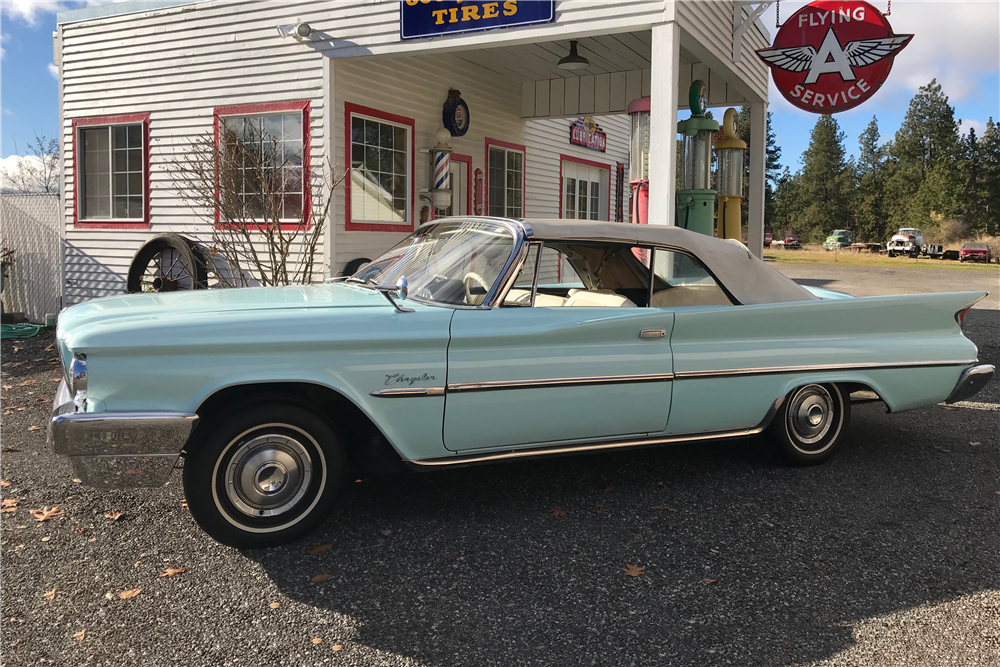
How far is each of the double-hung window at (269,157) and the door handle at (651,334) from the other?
665cm

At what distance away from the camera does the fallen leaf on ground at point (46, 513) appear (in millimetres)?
3908

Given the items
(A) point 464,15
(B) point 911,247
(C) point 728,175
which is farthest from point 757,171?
(B) point 911,247

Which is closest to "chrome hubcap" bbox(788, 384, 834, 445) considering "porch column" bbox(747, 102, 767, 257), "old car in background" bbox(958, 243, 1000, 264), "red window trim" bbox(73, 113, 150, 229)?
"porch column" bbox(747, 102, 767, 257)

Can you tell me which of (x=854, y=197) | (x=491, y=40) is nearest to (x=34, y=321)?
(x=491, y=40)

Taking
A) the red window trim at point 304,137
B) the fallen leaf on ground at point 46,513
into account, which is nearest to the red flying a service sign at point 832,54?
the red window trim at point 304,137

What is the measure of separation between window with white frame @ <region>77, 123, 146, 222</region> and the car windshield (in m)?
8.07

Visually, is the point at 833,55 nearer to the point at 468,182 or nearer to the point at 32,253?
the point at 468,182

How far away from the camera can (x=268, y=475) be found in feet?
11.2

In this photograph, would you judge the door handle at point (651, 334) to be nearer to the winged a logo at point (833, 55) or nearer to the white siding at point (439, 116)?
the winged a logo at point (833, 55)

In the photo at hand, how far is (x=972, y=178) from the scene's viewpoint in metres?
60.5

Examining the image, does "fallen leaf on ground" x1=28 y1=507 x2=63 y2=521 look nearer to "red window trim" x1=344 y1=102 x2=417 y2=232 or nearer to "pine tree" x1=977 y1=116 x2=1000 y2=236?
"red window trim" x1=344 y1=102 x2=417 y2=232

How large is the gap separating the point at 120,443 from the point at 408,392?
118 cm

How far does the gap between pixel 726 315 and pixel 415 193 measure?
25.6ft

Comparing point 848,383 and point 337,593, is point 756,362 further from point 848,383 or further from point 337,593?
point 337,593
